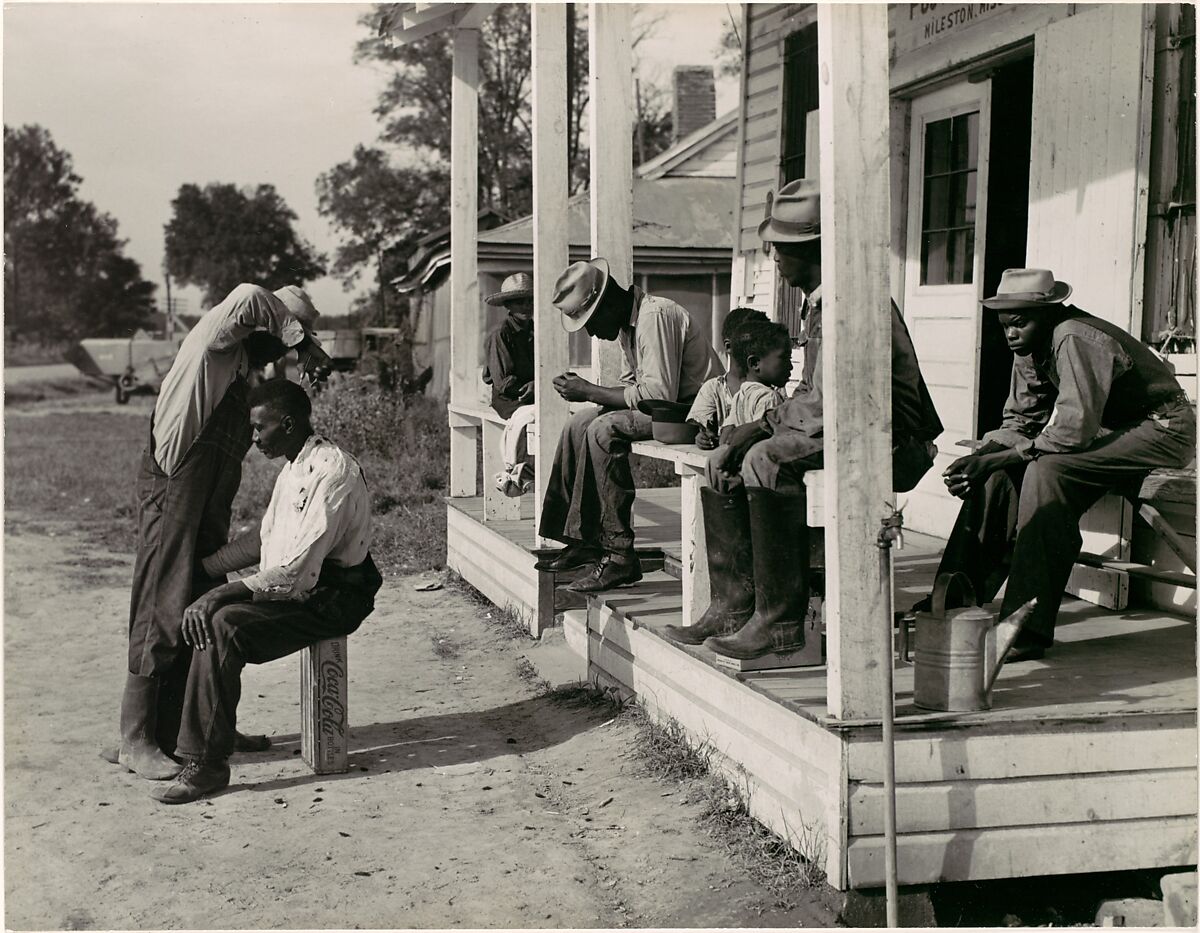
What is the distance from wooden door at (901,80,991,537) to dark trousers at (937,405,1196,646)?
2.34m

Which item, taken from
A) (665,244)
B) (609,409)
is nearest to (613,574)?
(609,409)

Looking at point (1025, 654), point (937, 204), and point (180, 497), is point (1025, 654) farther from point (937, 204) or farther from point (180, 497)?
point (937, 204)

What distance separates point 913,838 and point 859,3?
8.09 ft

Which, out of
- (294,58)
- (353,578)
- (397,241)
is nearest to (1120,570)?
(353,578)

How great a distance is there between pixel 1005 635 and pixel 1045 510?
31.6 inches

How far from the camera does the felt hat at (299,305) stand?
598 centimetres

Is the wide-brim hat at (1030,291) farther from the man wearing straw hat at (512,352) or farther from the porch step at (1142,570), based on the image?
the man wearing straw hat at (512,352)

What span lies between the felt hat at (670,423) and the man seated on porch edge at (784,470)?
0.73 m

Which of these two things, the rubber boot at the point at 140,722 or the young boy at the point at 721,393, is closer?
the young boy at the point at 721,393

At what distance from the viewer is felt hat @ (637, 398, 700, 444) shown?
5.89 meters

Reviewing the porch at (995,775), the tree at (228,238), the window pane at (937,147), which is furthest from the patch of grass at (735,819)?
the tree at (228,238)

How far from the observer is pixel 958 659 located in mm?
4230

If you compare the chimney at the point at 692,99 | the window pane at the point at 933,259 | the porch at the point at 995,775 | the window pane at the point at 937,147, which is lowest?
the porch at the point at 995,775

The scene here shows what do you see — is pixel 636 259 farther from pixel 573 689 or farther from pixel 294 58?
pixel 294 58
